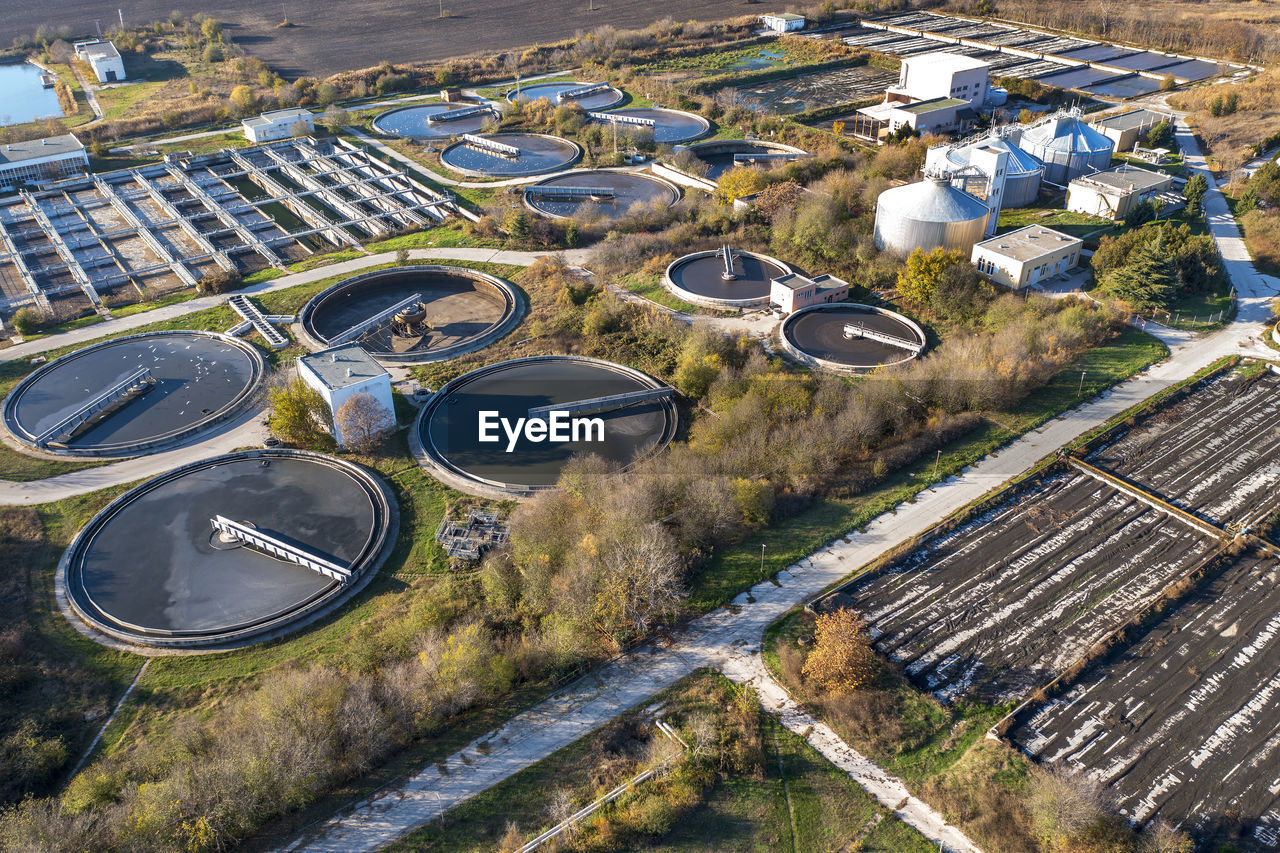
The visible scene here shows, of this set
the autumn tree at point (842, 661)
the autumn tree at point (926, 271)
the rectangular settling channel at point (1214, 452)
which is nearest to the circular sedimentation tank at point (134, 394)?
the autumn tree at point (842, 661)

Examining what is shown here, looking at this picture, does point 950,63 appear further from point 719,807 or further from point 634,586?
point 719,807

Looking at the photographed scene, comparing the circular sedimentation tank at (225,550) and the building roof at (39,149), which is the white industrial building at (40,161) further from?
the circular sedimentation tank at (225,550)

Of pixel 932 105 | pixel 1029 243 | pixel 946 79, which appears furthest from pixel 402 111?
pixel 1029 243

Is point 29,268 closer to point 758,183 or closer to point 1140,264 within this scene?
point 758,183

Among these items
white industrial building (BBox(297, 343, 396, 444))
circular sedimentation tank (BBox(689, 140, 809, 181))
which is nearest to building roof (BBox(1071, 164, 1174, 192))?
circular sedimentation tank (BBox(689, 140, 809, 181))

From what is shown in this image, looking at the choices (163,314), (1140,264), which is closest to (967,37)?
(1140,264)

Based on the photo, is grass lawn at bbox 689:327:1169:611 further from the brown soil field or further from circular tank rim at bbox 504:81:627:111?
the brown soil field
